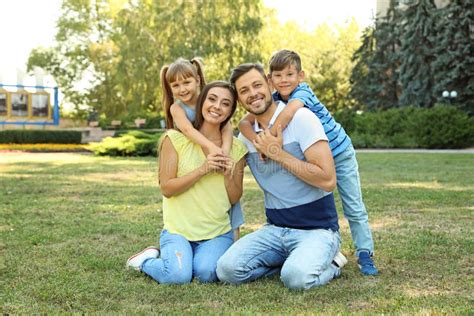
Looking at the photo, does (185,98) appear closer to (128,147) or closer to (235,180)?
(235,180)

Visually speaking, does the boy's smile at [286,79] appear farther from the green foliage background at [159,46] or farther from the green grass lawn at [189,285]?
the green foliage background at [159,46]

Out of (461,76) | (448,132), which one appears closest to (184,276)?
(448,132)

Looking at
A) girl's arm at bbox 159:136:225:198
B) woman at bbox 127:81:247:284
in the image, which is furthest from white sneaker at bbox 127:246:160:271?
girl's arm at bbox 159:136:225:198

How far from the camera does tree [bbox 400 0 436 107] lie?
27453 millimetres

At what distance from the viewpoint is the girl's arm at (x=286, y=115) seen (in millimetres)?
3969

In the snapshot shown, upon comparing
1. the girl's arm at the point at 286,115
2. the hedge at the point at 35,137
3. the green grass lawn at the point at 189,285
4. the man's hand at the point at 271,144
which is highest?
the girl's arm at the point at 286,115

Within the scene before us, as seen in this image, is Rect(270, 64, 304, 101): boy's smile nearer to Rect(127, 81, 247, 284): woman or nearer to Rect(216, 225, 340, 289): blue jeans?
Rect(127, 81, 247, 284): woman

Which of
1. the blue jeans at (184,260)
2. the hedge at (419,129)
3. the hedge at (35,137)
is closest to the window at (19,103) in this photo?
the hedge at (35,137)

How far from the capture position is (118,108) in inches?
1676

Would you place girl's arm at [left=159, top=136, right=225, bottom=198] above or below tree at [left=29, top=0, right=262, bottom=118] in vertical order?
below

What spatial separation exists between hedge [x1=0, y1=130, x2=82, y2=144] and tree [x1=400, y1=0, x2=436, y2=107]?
14.6 m

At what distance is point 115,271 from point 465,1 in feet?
84.5

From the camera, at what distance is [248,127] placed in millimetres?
4207

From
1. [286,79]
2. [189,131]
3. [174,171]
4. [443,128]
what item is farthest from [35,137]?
[286,79]
